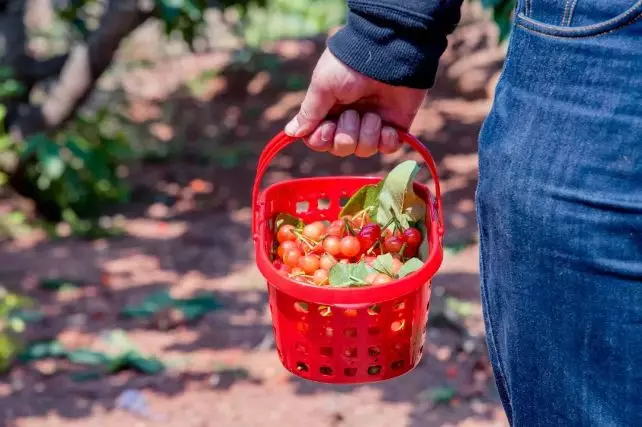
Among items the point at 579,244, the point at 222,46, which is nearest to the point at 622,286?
the point at 579,244

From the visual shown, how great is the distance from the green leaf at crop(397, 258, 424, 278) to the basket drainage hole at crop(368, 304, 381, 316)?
0.24ft

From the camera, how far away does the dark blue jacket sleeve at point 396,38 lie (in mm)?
1409

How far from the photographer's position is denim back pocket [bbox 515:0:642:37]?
102 cm

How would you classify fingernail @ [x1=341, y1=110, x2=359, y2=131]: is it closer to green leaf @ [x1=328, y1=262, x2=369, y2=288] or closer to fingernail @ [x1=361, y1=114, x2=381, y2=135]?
fingernail @ [x1=361, y1=114, x2=381, y2=135]

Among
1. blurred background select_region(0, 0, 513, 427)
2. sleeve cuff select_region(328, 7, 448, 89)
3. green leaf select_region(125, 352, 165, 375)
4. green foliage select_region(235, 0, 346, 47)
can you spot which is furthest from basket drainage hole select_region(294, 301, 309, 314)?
green foliage select_region(235, 0, 346, 47)

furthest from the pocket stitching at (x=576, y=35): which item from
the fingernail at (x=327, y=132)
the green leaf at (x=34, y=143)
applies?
the green leaf at (x=34, y=143)

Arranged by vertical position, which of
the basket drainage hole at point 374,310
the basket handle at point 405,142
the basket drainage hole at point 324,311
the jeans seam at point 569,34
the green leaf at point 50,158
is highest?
the jeans seam at point 569,34

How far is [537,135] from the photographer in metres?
1.11

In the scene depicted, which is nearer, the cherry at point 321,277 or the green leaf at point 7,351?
the cherry at point 321,277

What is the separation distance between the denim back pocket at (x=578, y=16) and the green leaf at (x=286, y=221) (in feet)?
2.63

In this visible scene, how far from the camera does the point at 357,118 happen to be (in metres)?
1.63

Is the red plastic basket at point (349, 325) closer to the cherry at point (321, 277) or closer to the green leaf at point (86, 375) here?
the cherry at point (321, 277)

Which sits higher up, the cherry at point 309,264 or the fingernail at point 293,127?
the fingernail at point 293,127

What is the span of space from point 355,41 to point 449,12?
0.52 ft
